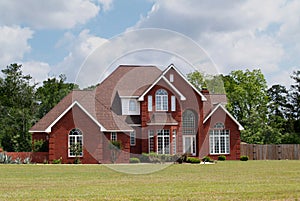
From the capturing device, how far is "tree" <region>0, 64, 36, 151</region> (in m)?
52.9

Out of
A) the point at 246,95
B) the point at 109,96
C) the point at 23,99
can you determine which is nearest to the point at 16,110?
the point at 23,99

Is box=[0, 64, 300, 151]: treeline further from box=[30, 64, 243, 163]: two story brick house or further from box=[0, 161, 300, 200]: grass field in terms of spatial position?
box=[0, 161, 300, 200]: grass field

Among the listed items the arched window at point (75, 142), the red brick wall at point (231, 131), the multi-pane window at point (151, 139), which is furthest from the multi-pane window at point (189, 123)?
the arched window at point (75, 142)

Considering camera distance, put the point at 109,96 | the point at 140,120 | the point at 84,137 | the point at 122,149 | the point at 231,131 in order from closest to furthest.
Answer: the point at 84,137
the point at 122,149
the point at 140,120
the point at 109,96
the point at 231,131

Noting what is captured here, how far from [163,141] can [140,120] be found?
2846 mm

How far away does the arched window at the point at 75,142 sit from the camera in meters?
42.4

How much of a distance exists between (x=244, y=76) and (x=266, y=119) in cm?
708

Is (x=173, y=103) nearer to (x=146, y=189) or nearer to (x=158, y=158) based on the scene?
(x=158, y=158)

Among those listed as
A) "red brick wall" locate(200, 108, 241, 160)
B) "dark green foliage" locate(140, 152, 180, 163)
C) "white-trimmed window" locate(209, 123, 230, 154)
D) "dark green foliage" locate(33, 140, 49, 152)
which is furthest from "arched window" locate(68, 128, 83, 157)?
"white-trimmed window" locate(209, 123, 230, 154)

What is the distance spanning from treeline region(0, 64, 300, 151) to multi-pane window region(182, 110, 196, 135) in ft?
13.0

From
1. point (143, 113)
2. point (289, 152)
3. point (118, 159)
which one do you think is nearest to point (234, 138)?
point (289, 152)

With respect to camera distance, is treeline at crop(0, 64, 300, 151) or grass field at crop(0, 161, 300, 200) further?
treeline at crop(0, 64, 300, 151)

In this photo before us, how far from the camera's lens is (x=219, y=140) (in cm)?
5162

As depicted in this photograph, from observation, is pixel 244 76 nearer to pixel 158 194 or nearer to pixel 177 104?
pixel 177 104
